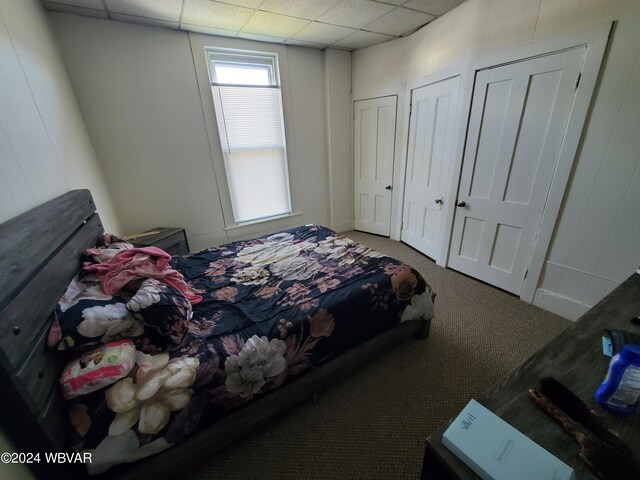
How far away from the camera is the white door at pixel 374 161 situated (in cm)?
340

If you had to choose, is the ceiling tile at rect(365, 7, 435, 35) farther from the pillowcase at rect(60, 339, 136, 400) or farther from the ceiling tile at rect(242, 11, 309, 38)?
the pillowcase at rect(60, 339, 136, 400)

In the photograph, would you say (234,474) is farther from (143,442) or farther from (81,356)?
(81,356)

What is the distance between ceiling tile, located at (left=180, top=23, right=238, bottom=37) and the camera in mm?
2459

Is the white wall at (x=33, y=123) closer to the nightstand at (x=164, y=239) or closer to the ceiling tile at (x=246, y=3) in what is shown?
the nightstand at (x=164, y=239)

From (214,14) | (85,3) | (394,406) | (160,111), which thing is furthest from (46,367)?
(214,14)

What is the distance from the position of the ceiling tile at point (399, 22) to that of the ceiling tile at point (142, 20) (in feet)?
6.63

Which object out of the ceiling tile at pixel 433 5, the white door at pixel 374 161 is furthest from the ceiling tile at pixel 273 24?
the white door at pixel 374 161

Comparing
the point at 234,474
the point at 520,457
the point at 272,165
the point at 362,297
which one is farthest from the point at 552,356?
the point at 272,165

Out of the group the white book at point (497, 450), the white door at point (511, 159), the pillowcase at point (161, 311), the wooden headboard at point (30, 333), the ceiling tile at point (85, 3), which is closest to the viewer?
the white book at point (497, 450)

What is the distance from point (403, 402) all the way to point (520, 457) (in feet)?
3.20

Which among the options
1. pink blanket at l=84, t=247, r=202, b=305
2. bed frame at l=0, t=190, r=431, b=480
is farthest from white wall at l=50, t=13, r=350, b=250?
pink blanket at l=84, t=247, r=202, b=305

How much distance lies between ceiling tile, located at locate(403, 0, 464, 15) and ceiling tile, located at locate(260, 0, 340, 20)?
713 millimetres

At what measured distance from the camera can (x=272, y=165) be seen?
3.39 metres

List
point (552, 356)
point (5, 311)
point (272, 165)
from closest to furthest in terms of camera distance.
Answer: point (5, 311) → point (552, 356) → point (272, 165)
